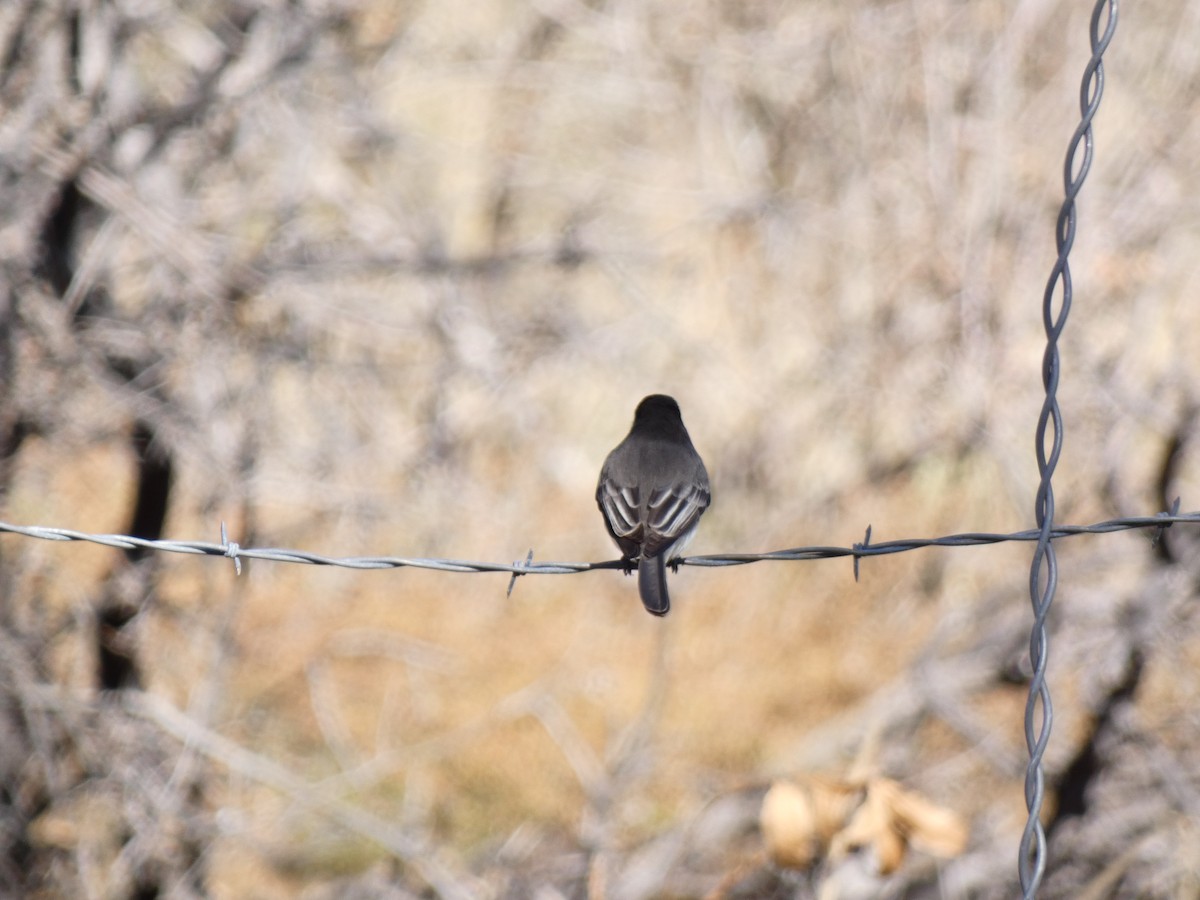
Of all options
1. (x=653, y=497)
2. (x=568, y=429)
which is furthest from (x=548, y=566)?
(x=568, y=429)

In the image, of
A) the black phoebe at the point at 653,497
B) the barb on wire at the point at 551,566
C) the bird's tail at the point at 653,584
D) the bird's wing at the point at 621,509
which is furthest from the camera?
the bird's wing at the point at 621,509

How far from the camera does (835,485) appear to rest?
432 inches

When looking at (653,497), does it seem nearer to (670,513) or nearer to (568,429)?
(670,513)

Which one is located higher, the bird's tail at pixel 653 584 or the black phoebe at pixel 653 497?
the black phoebe at pixel 653 497

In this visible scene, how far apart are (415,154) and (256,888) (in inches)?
176

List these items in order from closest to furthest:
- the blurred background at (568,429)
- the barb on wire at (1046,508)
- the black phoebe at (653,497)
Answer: the barb on wire at (1046,508) < the black phoebe at (653,497) < the blurred background at (568,429)

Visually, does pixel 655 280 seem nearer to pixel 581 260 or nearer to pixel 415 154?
pixel 415 154

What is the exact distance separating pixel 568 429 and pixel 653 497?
21.0 ft

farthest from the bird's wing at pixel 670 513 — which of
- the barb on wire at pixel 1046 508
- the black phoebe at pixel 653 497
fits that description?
the barb on wire at pixel 1046 508

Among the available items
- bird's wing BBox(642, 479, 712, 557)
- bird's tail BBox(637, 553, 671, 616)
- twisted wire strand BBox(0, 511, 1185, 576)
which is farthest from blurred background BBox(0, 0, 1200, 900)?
twisted wire strand BBox(0, 511, 1185, 576)

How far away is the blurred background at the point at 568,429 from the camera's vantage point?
664cm

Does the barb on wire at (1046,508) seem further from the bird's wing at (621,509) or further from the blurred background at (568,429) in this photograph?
the bird's wing at (621,509)

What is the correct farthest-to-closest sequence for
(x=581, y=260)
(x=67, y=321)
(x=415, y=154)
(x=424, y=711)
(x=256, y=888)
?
(x=424, y=711), (x=415, y=154), (x=256, y=888), (x=581, y=260), (x=67, y=321)

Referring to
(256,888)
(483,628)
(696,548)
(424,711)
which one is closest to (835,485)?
(696,548)
